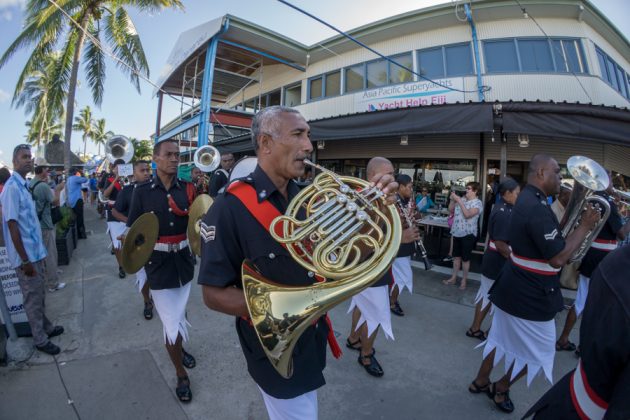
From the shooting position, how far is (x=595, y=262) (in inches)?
145

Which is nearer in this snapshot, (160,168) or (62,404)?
(62,404)

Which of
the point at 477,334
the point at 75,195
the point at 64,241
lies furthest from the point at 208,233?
the point at 75,195

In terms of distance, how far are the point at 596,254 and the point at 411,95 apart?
7504mm

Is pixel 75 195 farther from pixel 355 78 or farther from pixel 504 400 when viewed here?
pixel 504 400

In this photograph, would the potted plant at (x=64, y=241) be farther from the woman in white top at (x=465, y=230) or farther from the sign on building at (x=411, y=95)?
the sign on building at (x=411, y=95)

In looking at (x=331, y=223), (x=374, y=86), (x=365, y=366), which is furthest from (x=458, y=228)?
(x=374, y=86)

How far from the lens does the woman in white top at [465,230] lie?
556cm

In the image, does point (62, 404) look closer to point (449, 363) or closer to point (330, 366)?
point (330, 366)

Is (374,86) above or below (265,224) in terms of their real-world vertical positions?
above

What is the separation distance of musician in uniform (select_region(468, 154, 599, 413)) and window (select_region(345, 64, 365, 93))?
9.71 m

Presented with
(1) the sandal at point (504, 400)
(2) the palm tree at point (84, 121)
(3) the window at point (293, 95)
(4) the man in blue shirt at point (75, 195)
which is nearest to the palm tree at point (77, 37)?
(4) the man in blue shirt at point (75, 195)

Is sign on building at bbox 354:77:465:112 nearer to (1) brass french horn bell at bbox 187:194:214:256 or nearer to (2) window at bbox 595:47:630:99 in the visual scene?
(2) window at bbox 595:47:630:99

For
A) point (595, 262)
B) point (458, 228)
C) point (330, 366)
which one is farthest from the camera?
point (458, 228)

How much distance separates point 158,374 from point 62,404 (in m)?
0.75
